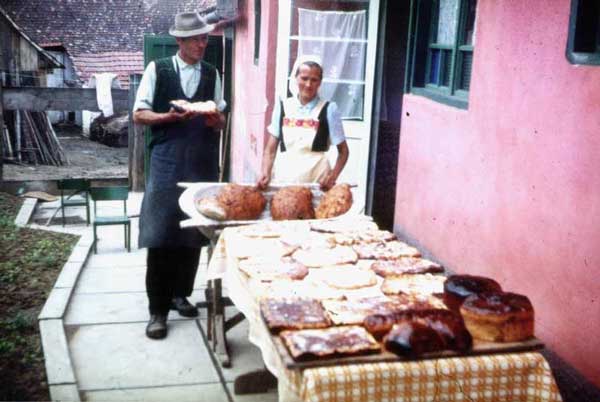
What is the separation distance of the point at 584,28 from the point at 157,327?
3.63m

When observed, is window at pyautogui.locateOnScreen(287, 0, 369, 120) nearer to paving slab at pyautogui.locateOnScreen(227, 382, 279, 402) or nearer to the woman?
the woman

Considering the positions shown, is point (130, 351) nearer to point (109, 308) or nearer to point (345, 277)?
point (109, 308)

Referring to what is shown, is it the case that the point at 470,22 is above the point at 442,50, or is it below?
above

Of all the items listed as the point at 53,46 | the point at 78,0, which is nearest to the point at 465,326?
the point at 53,46

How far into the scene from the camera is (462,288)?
3119 mm

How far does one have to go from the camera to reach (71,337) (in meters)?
5.33

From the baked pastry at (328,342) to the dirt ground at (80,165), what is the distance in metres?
12.1

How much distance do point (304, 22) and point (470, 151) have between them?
3.60 meters

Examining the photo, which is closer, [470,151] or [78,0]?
[470,151]

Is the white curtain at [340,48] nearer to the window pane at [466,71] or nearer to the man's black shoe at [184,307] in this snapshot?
the window pane at [466,71]

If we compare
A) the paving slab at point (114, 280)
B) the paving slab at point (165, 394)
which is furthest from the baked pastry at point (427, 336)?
the paving slab at point (114, 280)

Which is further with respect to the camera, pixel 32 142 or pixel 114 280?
pixel 32 142

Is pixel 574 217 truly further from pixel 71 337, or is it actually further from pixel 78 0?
pixel 78 0

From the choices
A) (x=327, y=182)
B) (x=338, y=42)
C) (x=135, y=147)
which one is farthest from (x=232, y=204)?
(x=135, y=147)
